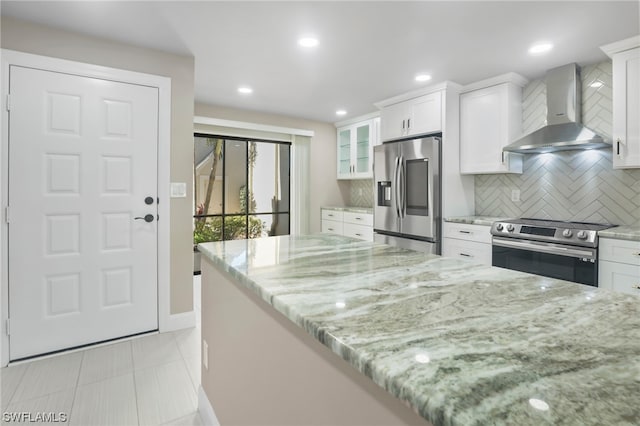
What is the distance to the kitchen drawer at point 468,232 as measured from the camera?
3085mm

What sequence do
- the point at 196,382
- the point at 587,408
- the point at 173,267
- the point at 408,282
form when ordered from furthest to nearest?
the point at 173,267, the point at 196,382, the point at 408,282, the point at 587,408

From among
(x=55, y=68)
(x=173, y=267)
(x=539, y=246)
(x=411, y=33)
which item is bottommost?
(x=173, y=267)

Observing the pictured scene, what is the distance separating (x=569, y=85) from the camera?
2906 millimetres

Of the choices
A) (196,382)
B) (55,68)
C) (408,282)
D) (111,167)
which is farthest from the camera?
(111,167)

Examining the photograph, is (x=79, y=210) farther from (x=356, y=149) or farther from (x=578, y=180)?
(x=578, y=180)

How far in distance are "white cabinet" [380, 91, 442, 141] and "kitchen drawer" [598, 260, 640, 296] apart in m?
1.85

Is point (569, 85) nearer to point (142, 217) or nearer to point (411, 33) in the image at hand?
point (411, 33)

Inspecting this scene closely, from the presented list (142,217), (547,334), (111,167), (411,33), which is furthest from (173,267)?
(547,334)

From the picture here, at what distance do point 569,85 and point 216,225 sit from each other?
442 centimetres

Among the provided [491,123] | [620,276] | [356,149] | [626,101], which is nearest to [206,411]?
[620,276]

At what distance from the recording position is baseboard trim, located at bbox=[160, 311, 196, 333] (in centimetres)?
281

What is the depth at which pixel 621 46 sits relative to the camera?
2484 mm

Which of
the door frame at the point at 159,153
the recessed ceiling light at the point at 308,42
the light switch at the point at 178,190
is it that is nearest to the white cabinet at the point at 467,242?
the recessed ceiling light at the point at 308,42

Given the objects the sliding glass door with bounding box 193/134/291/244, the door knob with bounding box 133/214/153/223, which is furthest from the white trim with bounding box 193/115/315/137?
the door knob with bounding box 133/214/153/223
